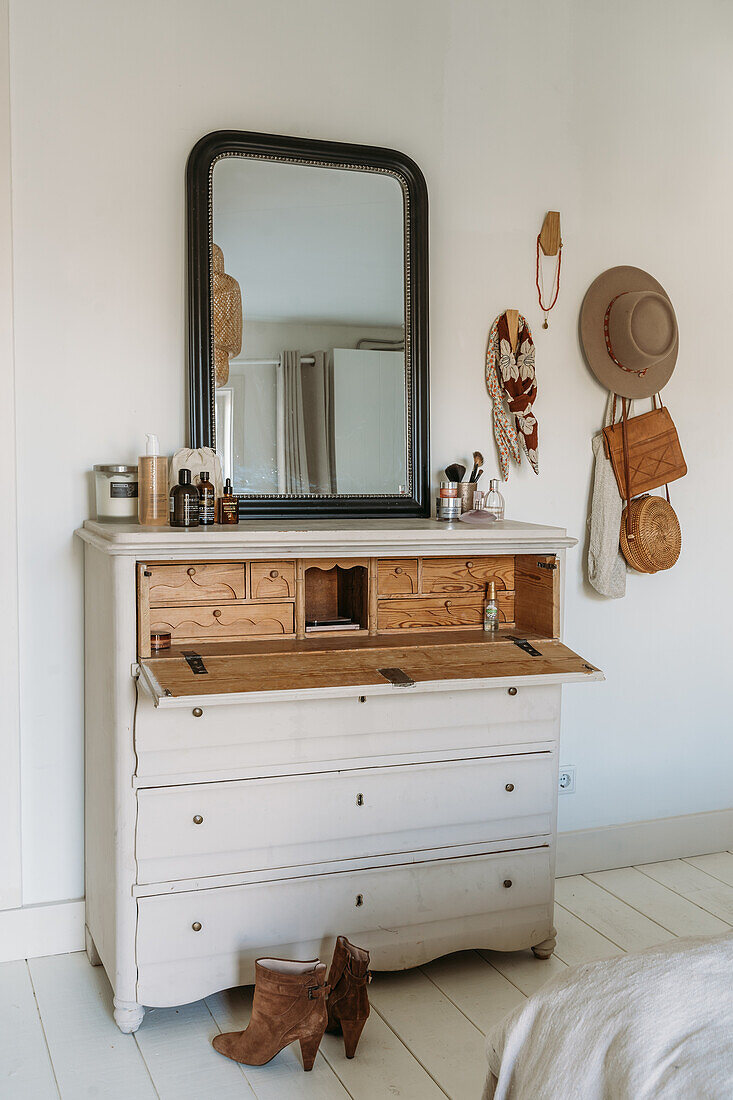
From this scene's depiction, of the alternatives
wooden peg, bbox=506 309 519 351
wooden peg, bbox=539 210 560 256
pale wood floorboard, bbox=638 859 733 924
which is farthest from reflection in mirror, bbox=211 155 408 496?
pale wood floorboard, bbox=638 859 733 924

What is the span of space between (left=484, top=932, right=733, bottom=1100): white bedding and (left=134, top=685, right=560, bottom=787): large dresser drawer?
0.95 m

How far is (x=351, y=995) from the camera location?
2076mm

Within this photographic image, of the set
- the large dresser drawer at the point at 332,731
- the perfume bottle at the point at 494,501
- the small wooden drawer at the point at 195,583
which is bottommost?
the large dresser drawer at the point at 332,731

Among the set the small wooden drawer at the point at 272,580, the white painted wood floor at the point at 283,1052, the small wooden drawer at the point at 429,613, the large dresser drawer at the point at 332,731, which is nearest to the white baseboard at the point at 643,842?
the white painted wood floor at the point at 283,1052

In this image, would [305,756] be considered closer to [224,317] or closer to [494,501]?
Answer: [494,501]

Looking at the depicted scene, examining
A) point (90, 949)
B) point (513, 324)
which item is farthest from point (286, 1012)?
point (513, 324)

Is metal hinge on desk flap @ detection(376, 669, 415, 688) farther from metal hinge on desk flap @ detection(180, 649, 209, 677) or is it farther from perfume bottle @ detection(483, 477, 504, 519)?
perfume bottle @ detection(483, 477, 504, 519)

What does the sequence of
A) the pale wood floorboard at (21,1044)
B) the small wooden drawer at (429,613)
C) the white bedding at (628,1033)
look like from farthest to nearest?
1. the small wooden drawer at (429,613)
2. the pale wood floorboard at (21,1044)
3. the white bedding at (628,1033)

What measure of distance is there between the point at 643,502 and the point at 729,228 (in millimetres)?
990

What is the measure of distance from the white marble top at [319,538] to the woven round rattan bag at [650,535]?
0.61 meters

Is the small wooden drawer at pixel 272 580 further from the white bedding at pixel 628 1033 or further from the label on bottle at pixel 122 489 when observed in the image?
the white bedding at pixel 628 1033

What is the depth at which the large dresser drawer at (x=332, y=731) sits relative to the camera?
6.97ft

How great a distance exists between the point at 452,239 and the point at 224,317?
30.0 inches

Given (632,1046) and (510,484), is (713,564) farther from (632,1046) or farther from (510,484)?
(632,1046)
